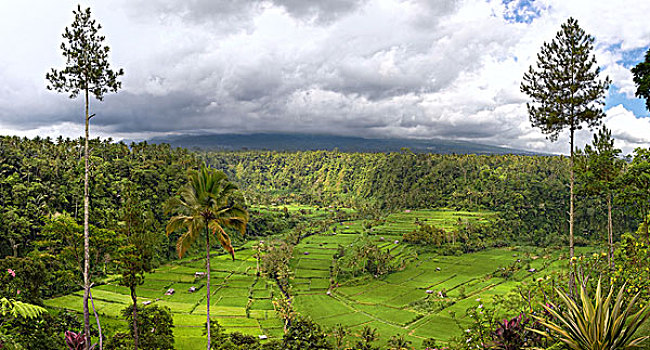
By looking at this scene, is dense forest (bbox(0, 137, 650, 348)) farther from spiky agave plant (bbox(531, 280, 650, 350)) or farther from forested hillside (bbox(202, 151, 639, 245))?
spiky agave plant (bbox(531, 280, 650, 350))

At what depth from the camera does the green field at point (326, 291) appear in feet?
127

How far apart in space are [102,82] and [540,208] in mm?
109502

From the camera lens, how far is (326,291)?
5572 centimetres

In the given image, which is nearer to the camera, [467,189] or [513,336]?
[513,336]

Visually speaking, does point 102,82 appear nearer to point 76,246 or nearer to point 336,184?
point 76,246

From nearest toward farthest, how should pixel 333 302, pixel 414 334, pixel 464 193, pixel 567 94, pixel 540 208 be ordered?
pixel 567 94
pixel 414 334
pixel 333 302
pixel 540 208
pixel 464 193

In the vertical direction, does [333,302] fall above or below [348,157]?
Result: below

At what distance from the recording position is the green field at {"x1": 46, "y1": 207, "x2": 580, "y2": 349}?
38625 millimetres

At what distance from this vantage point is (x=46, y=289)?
129ft

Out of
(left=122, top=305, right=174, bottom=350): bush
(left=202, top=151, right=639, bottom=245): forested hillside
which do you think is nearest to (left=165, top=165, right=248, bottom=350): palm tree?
(left=122, top=305, right=174, bottom=350): bush

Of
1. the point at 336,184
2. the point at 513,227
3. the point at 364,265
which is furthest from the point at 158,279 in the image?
the point at 336,184

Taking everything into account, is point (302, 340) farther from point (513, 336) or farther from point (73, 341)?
point (73, 341)

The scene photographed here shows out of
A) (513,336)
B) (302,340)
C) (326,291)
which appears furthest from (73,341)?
(326,291)

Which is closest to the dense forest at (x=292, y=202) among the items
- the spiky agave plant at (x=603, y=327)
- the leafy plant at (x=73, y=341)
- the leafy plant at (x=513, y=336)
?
the spiky agave plant at (x=603, y=327)
